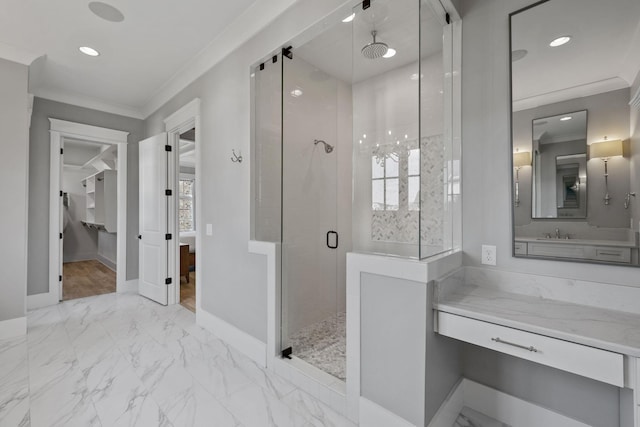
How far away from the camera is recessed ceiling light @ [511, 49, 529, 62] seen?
159 cm

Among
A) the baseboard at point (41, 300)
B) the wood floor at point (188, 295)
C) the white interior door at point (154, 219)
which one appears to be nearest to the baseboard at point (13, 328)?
the baseboard at point (41, 300)

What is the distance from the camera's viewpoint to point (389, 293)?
5.03 ft

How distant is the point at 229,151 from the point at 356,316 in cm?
196

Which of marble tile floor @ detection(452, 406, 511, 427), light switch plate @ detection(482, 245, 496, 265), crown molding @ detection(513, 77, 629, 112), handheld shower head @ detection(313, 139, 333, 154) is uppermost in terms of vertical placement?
handheld shower head @ detection(313, 139, 333, 154)

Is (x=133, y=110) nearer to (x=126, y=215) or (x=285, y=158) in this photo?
(x=126, y=215)

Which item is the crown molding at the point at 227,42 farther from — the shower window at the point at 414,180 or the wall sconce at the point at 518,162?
the wall sconce at the point at 518,162

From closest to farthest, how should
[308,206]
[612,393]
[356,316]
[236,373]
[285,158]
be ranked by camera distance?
[612,393], [356,316], [236,373], [285,158], [308,206]

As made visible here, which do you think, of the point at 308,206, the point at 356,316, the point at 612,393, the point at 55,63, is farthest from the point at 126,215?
the point at 612,393

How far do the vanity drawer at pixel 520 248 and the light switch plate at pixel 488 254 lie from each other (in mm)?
104

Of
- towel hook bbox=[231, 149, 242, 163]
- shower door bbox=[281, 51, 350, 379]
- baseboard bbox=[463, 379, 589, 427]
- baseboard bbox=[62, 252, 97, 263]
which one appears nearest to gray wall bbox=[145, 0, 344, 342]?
towel hook bbox=[231, 149, 242, 163]

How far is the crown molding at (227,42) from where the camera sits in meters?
2.35

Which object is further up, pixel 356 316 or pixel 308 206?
pixel 308 206

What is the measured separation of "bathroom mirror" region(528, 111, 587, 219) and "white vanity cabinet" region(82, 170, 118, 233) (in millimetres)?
6816

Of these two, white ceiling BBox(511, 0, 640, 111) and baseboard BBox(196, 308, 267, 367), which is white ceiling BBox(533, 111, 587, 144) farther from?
baseboard BBox(196, 308, 267, 367)
